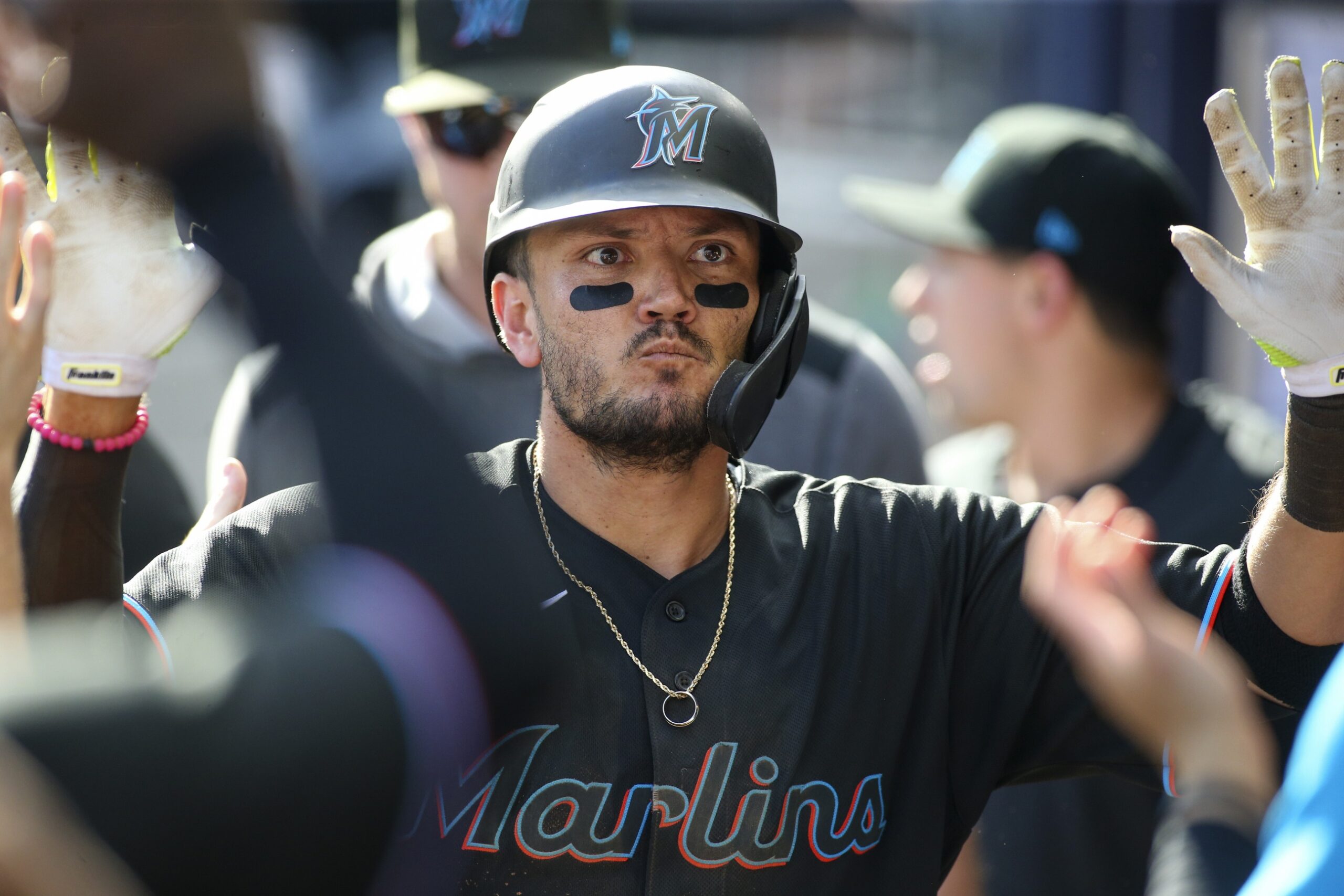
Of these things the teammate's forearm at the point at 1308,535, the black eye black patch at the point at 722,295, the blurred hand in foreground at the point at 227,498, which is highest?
the black eye black patch at the point at 722,295

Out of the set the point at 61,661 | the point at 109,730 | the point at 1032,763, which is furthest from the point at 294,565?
the point at 1032,763

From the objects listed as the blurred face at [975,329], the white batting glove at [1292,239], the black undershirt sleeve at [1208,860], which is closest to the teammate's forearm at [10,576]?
the black undershirt sleeve at [1208,860]

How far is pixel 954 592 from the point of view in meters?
2.48

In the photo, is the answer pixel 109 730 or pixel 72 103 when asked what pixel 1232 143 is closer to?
pixel 72 103

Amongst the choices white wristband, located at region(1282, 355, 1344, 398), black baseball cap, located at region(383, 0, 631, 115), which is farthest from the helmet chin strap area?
black baseball cap, located at region(383, 0, 631, 115)

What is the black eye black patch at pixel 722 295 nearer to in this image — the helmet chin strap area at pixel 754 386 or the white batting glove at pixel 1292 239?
the helmet chin strap area at pixel 754 386

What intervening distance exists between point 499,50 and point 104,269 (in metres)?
1.61

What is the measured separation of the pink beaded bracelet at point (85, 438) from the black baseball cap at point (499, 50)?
151cm

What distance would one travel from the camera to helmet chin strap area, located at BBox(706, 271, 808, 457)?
2.37m

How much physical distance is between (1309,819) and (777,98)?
10.8 m

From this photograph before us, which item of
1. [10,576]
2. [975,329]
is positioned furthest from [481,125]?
[10,576]

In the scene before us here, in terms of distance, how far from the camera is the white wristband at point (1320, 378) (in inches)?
86.7

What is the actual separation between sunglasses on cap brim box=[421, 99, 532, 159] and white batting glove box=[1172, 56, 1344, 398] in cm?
181

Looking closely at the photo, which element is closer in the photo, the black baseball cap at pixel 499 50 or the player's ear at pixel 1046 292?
the black baseball cap at pixel 499 50
